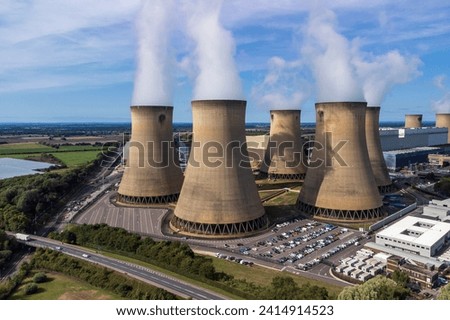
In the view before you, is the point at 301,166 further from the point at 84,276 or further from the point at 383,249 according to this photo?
the point at 84,276

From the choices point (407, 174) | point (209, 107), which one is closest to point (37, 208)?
point (209, 107)

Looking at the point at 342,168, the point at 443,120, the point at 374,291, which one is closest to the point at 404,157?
the point at 342,168

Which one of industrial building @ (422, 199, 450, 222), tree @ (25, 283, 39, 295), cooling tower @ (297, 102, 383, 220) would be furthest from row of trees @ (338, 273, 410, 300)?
industrial building @ (422, 199, 450, 222)

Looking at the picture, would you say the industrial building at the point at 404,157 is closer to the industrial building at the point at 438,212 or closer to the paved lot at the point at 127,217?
the industrial building at the point at 438,212

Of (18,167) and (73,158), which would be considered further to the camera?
(73,158)

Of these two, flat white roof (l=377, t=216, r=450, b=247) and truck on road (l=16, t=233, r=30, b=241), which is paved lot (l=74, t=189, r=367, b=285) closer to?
flat white roof (l=377, t=216, r=450, b=247)

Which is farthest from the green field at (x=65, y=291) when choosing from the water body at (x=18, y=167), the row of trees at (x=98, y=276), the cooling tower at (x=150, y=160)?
the water body at (x=18, y=167)

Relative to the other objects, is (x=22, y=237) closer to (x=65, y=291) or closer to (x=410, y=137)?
(x=65, y=291)

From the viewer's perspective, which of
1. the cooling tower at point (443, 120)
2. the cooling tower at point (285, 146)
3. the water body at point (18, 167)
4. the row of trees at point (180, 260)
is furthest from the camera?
the cooling tower at point (443, 120)
